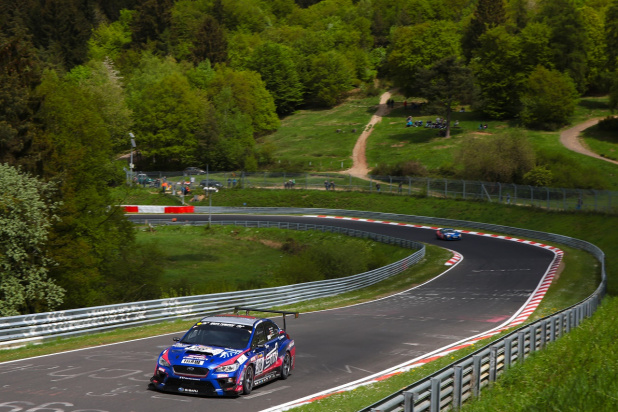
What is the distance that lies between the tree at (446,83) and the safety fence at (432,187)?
23.9m

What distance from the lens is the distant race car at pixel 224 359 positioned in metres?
14.7

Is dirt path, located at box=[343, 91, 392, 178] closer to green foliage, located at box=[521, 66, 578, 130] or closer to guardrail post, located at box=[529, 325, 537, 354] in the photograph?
green foliage, located at box=[521, 66, 578, 130]

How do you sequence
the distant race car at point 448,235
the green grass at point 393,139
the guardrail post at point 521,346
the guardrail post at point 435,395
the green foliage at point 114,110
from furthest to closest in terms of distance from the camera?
the green foliage at point 114,110, the green grass at point 393,139, the distant race car at point 448,235, the guardrail post at point 521,346, the guardrail post at point 435,395

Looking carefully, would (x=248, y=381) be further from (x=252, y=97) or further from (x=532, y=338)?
(x=252, y=97)

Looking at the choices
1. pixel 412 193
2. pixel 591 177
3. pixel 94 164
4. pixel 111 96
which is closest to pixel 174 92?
pixel 111 96

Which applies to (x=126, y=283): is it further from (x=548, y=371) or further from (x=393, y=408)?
(x=393, y=408)

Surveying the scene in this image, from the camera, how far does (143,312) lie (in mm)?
25875

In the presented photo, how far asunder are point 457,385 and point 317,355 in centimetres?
839

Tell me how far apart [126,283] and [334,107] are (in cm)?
10766

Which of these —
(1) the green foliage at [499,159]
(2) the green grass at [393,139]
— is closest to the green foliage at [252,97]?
(2) the green grass at [393,139]

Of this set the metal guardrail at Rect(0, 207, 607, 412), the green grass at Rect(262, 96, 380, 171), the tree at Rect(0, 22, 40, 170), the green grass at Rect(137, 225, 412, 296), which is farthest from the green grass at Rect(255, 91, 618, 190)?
the metal guardrail at Rect(0, 207, 607, 412)

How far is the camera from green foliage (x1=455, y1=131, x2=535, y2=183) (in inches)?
3164

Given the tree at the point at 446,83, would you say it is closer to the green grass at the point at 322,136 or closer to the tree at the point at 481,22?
the green grass at the point at 322,136

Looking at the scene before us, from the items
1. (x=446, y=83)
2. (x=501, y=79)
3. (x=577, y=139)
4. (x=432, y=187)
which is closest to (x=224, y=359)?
(x=432, y=187)
